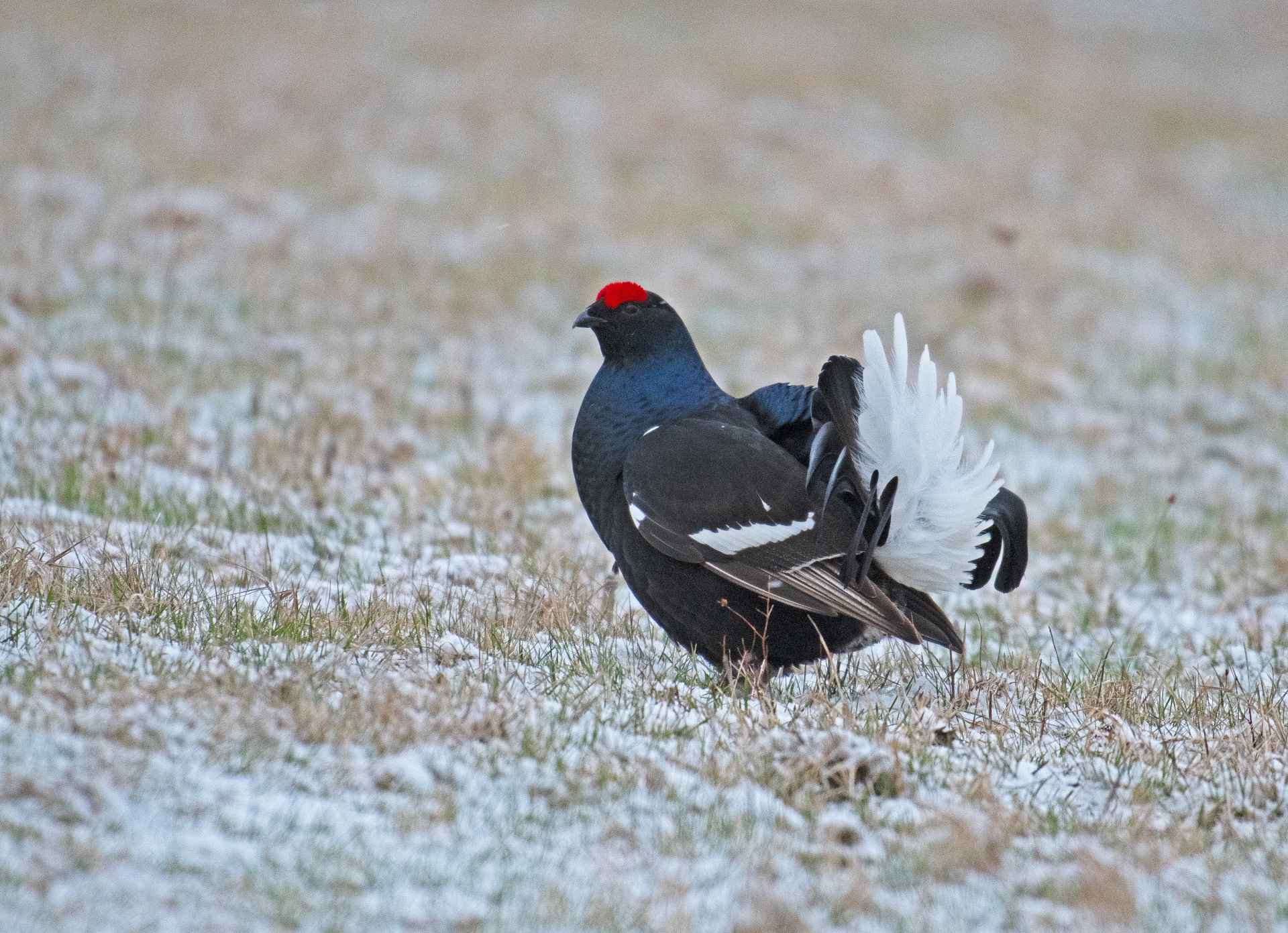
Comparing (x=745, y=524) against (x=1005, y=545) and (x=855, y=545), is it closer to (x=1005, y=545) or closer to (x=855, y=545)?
(x=855, y=545)

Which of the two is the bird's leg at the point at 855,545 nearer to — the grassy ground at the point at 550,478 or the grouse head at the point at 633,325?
the grassy ground at the point at 550,478

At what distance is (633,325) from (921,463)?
1114 millimetres

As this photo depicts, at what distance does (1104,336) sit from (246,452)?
7.24 m

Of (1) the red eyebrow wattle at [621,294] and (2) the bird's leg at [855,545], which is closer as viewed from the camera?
(2) the bird's leg at [855,545]

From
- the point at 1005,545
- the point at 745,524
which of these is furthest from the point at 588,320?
the point at 1005,545

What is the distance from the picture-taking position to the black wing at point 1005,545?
4.14 m

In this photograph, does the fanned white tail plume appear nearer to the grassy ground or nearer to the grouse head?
the grassy ground

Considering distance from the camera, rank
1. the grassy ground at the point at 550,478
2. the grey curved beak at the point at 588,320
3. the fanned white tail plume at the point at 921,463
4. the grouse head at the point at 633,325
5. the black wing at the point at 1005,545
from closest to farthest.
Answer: the grassy ground at the point at 550,478
the fanned white tail plume at the point at 921,463
the black wing at the point at 1005,545
the grouse head at the point at 633,325
the grey curved beak at the point at 588,320

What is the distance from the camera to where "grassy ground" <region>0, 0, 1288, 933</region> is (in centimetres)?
288

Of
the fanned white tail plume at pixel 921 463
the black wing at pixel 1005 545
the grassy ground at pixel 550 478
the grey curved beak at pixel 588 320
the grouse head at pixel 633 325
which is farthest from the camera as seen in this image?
the grey curved beak at pixel 588 320

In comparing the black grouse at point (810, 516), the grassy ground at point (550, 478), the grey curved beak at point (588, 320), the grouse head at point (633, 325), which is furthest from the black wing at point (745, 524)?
the grey curved beak at point (588, 320)

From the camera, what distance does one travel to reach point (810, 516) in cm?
395

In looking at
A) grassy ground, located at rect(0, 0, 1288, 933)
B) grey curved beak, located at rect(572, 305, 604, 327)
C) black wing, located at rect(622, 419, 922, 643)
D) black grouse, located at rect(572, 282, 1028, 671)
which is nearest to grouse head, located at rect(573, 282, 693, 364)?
grey curved beak, located at rect(572, 305, 604, 327)

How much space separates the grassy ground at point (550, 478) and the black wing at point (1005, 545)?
37cm
